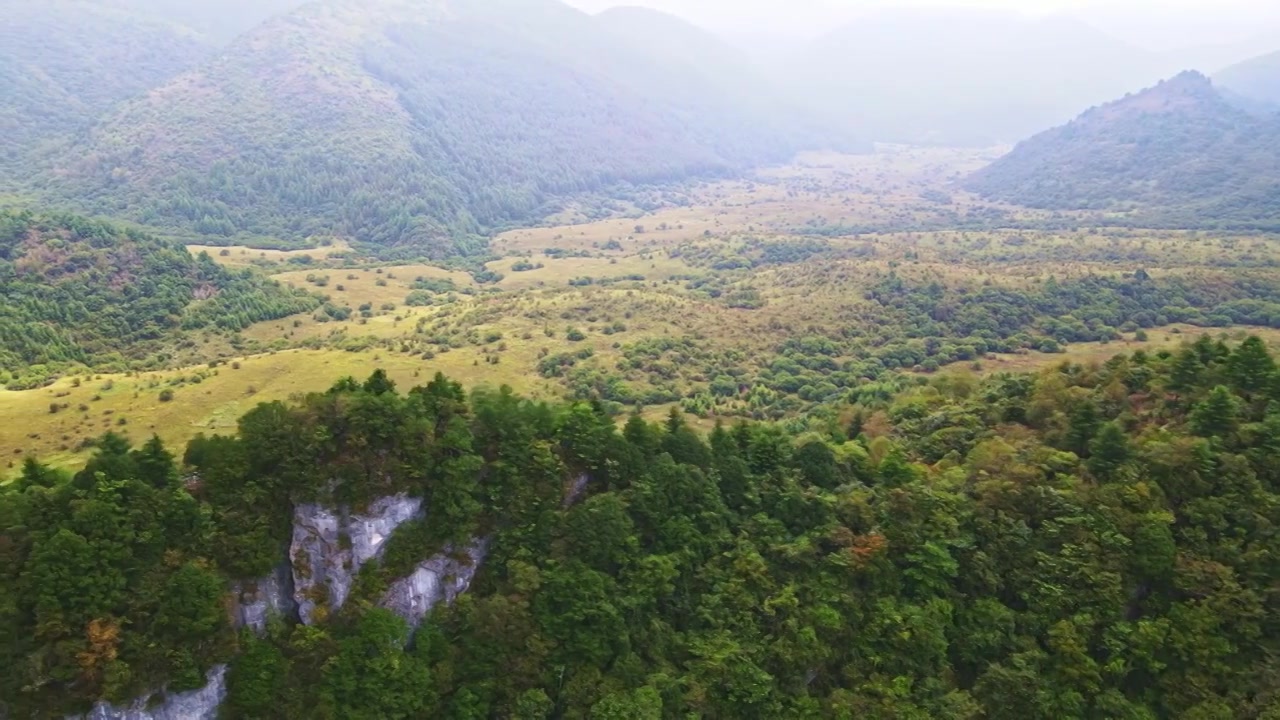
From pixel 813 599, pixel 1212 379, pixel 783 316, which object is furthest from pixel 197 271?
pixel 1212 379

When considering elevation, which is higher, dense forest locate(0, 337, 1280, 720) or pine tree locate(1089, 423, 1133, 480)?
pine tree locate(1089, 423, 1133, 480)

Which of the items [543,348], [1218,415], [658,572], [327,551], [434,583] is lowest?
[543,348]

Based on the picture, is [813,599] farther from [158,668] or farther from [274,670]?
[158,668]

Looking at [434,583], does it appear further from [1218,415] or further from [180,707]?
[1218,415]

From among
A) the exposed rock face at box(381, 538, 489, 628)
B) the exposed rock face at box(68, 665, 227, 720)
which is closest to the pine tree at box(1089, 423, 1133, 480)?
the exposed rock face at box(381, 538, 489, 628)

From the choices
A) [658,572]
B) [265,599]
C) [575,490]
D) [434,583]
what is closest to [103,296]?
[265,599]

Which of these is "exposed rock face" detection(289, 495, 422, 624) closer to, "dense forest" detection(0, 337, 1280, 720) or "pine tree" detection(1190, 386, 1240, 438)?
"dense forest" detection(0, 337, 1280, 720)

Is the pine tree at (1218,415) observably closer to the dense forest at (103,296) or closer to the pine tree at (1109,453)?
the pine tree at (1109,453)
